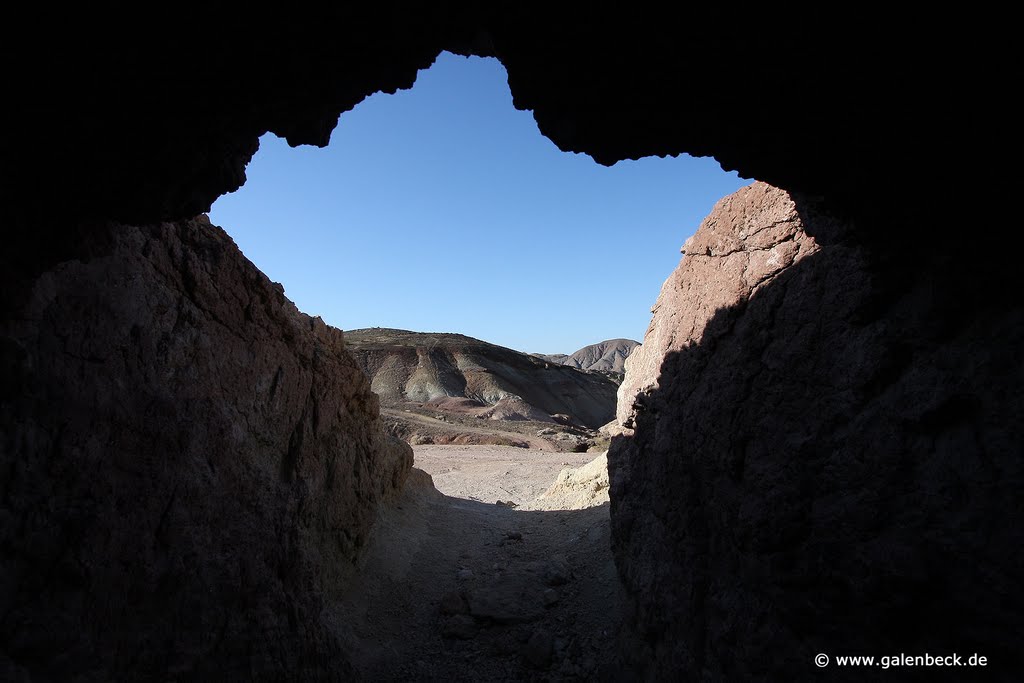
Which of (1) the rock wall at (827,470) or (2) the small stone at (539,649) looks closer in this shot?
(1) the rock wall at (827,470)

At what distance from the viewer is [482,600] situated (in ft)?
23.9

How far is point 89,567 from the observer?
12.3 feet

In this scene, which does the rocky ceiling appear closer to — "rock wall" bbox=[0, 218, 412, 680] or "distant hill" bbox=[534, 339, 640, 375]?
"rock wall" bbox=[0, 218, 412, 680]

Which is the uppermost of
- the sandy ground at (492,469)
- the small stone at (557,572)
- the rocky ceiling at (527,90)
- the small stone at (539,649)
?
the rocky ceiling at (527,90)

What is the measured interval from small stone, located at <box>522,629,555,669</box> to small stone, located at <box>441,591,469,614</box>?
106 centimetres

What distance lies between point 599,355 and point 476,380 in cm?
9912

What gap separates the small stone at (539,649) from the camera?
20.3 feet

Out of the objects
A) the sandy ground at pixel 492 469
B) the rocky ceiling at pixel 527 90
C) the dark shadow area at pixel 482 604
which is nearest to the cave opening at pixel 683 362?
the rocky ceiling at pixel 527 90

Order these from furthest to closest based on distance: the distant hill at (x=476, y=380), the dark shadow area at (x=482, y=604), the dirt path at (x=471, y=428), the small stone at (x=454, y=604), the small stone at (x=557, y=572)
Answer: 1. the distant hill at (x=476, y=380)
2. the dirt path at (x=471, y=428)
3. the small stone at (x=557, y=572)
4. the small stone at (x=454, y=604)
5. the dark shadow area at (x=482, y=604)

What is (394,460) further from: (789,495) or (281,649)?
(789,495)

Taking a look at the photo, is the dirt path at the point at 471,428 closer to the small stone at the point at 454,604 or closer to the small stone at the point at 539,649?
the small stone at the point at 454,604

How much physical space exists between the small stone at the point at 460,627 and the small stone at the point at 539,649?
794 millimetres

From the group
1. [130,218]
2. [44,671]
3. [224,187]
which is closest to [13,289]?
[130,218]

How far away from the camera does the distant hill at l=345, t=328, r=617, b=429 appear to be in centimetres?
4416
